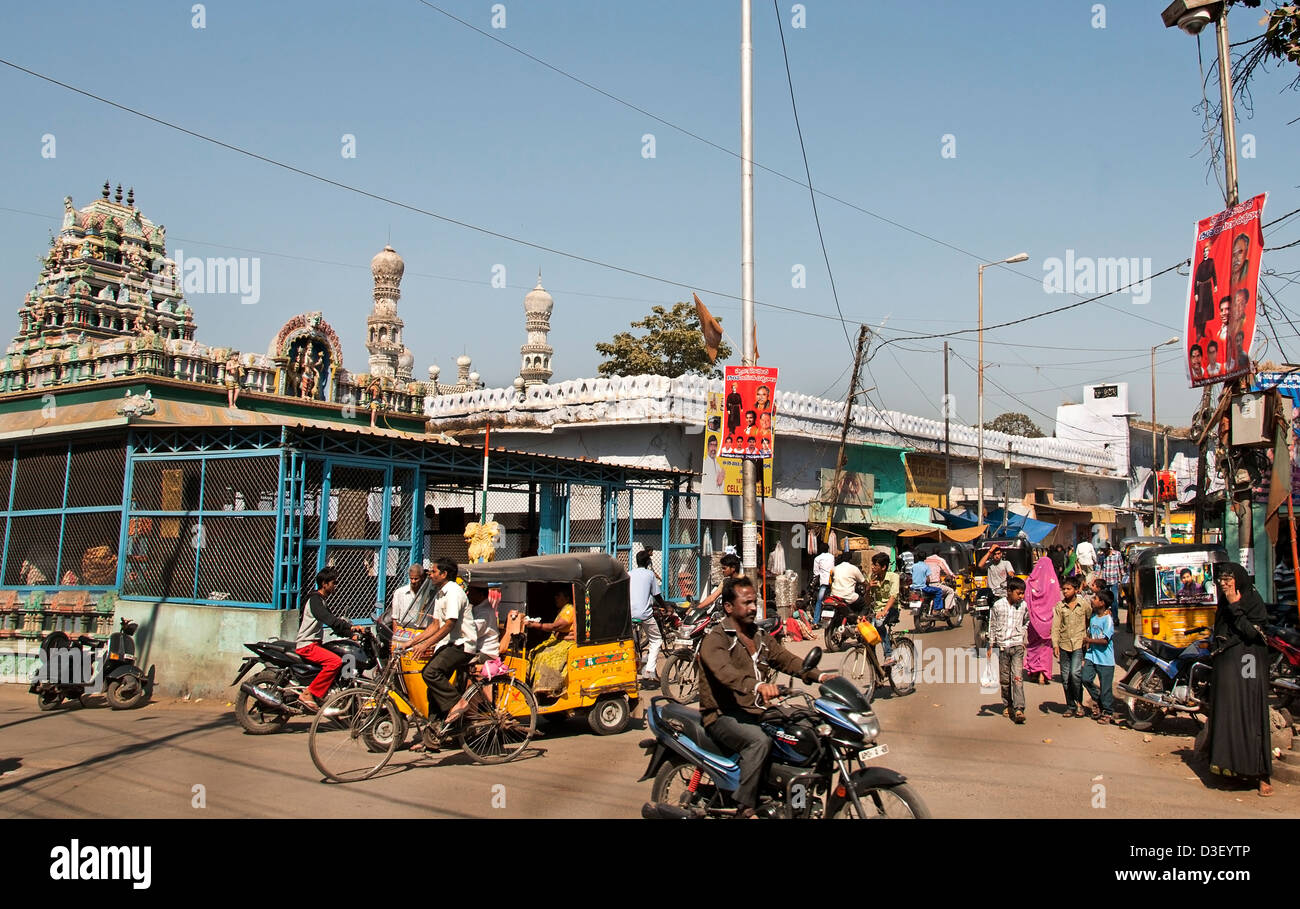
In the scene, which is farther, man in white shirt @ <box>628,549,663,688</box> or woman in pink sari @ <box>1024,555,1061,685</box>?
man in white shirt @ <box>628,549,663,688</box>

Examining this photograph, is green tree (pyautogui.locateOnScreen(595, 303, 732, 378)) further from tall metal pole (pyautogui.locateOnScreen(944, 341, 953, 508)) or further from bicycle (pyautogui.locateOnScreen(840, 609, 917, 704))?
bicycle (pyautogui.locateOnScreen(840, 609, 917, 704))

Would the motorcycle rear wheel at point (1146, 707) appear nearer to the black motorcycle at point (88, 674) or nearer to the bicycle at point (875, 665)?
the bicycle at point (875, 665)

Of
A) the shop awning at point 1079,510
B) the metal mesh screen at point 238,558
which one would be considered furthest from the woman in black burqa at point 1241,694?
the shop awning at point 1079,510

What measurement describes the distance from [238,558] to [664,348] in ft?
103

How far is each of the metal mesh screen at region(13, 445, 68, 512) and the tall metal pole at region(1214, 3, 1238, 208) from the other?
54.3 ft

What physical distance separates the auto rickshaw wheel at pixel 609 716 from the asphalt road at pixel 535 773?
0.15 metres

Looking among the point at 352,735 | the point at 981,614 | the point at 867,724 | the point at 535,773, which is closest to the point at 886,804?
the point at 867,724

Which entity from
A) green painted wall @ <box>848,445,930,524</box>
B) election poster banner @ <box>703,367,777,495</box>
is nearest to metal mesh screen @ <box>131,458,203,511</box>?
election poster banner @ <box>703,367,777,495</box>

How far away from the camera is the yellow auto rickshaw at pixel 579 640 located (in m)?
9.42

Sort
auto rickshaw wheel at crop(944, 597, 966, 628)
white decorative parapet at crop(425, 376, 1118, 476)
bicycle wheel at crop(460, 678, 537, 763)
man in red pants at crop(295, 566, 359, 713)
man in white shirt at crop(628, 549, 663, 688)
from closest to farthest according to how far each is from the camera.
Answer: bicycle wheel at crop(460, 678, 537, 763) → man in red pants at crop(295, 566, 359, 713) → man in white shirt at crop(628, 549, 663, 688) → auto rickshaw wheel at crop(944, 597, 966, 628) → white decorative parapet at crop(425, 376, 1118, 476)

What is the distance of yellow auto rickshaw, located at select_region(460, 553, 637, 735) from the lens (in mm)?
9422

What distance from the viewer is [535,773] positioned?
26.5 feet

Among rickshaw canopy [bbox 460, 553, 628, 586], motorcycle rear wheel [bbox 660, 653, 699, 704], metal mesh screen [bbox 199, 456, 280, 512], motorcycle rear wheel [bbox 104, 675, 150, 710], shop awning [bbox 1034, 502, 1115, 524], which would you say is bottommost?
motorcycle rear wheel [bbox 104, 675, 150, 710]
